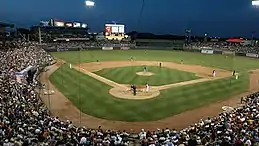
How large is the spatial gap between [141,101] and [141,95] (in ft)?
6.23

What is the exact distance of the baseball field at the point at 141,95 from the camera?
20.9 metres

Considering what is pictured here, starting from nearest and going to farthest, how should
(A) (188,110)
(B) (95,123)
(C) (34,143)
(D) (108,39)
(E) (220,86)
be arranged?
(C) (34,143) → (B) (95,123) → (A) (188,110) → (E) (220,86) → (D) (108,39)

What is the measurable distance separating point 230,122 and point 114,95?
43.4 feet

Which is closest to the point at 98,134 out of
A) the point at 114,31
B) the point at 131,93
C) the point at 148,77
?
the point at 131,93

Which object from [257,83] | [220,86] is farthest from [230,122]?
[257,83]

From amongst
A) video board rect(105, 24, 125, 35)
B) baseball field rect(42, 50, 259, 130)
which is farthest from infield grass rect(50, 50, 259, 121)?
video board rect(105, 24, 125, 35)

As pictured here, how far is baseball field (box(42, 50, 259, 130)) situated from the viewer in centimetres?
2092

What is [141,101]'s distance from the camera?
24.8m

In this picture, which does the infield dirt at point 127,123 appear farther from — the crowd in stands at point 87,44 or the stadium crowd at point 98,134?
the crowd in stands at point 87,44

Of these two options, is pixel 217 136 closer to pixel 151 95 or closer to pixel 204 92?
pixel 151 95

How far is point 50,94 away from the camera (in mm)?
27219

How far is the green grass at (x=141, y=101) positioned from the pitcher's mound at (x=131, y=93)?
66cm

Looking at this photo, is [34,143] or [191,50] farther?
[191,50]

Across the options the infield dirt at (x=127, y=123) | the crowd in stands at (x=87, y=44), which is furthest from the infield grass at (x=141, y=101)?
the crowd in stands at (x=87, y=44)
